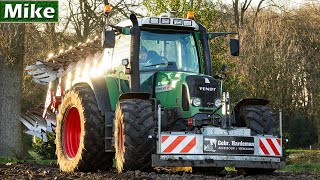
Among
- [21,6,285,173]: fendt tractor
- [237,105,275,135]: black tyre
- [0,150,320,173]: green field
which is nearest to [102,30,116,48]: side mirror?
[21,6,285,173]: fendt tractor

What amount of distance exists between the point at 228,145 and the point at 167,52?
6.79ft

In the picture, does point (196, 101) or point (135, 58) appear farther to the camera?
point (135, 58)

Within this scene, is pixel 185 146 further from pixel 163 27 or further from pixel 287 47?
pixel 287 47

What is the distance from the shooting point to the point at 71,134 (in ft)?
40.6

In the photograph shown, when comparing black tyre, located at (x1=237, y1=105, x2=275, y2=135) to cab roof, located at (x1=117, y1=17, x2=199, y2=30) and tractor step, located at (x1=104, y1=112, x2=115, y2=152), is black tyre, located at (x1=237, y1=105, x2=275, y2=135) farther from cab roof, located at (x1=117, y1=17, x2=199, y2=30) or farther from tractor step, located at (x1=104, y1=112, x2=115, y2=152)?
tractor step, located at (x1=104, y1=112, x2=115, y2=152)

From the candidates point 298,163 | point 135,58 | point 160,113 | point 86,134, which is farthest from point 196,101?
point 298,163

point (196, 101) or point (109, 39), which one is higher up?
point (109, 39)

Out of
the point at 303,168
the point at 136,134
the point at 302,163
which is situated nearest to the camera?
the point at 136,134

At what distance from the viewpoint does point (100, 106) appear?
1127cm

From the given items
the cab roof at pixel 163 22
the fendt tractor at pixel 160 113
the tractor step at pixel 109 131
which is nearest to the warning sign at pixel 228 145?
the fendt tractor at pixel 160 113

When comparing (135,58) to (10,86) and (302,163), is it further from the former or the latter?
(302,163)

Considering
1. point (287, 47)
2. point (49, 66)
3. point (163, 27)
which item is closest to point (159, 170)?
point (163, 27)

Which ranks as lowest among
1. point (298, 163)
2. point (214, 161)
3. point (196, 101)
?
point (298, 163)

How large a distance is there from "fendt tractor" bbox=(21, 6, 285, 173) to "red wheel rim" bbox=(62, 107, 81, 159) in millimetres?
18
